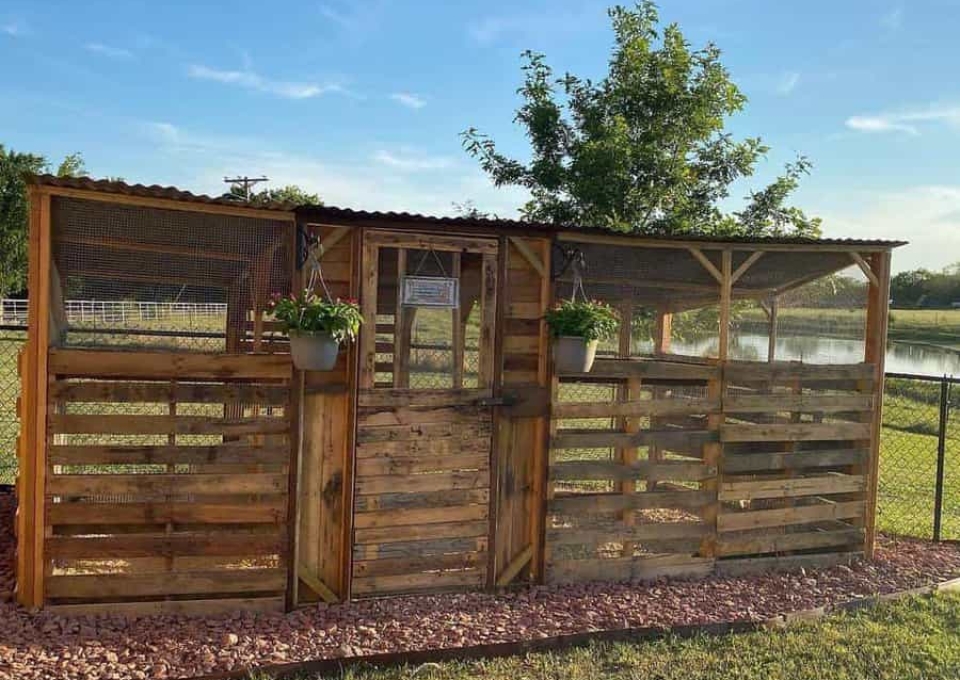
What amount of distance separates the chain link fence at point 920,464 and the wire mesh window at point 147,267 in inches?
202

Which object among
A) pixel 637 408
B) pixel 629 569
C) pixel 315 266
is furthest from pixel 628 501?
pixel 315 266

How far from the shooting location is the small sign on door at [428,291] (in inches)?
170

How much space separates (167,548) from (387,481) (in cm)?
128

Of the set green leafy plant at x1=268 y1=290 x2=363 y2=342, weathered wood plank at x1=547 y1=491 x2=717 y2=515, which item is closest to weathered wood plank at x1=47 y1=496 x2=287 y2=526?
green leafy plant at x1=268 y1=290 x2=363 y2=342

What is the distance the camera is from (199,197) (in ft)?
12.5

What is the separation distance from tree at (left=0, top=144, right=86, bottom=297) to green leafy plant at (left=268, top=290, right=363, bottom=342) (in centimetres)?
1908

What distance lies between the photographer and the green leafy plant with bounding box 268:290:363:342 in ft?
12.3

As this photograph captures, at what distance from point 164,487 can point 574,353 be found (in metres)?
2.48

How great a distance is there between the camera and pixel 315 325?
3752 mm

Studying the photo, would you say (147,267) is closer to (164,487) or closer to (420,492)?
(164,487)

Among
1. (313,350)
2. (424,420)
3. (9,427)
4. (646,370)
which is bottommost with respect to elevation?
(9,427)

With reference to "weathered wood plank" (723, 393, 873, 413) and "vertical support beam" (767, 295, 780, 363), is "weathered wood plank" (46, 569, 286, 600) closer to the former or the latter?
"weathered wood plank" (723, 393, 873, 413)

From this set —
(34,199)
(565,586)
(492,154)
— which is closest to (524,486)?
(565,586)

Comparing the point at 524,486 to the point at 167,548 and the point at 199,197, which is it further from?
the point at 199,197
